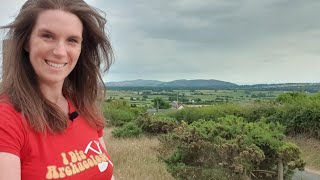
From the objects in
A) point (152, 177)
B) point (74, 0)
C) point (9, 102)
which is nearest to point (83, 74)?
point (74, 0)

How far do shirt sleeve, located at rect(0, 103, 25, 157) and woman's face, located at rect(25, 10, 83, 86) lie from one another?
0.25m

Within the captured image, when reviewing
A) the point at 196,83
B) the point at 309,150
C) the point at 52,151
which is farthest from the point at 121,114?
the point at 196,83

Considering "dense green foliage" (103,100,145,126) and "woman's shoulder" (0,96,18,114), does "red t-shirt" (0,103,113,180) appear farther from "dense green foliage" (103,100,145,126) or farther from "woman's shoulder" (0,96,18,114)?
"dense green foliage" (103,100,145,126)

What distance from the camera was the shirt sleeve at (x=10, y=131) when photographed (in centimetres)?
151

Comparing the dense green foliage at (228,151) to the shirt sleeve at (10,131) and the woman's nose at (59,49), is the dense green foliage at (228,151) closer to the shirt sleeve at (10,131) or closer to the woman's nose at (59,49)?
the woman's nose at (59,49)

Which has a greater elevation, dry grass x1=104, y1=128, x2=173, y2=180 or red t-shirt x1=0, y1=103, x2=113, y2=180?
red t-shirt x1=0, y1=103, x2=113, y2=180

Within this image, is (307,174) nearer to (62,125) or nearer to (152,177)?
(152,177)

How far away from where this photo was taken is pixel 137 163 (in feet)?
28.8

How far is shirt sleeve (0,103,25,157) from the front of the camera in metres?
1.51

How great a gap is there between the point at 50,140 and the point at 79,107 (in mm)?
465

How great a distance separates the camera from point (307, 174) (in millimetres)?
9969

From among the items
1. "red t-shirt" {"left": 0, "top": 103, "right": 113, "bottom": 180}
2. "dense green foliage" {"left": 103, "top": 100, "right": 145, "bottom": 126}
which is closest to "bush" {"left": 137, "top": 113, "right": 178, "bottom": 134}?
"dense green foliage" {"left": 103, "top": 100, "right": 145, "bottom": 126}

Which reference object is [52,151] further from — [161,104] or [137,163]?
[161,104]

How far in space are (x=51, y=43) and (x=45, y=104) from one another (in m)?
0.27
